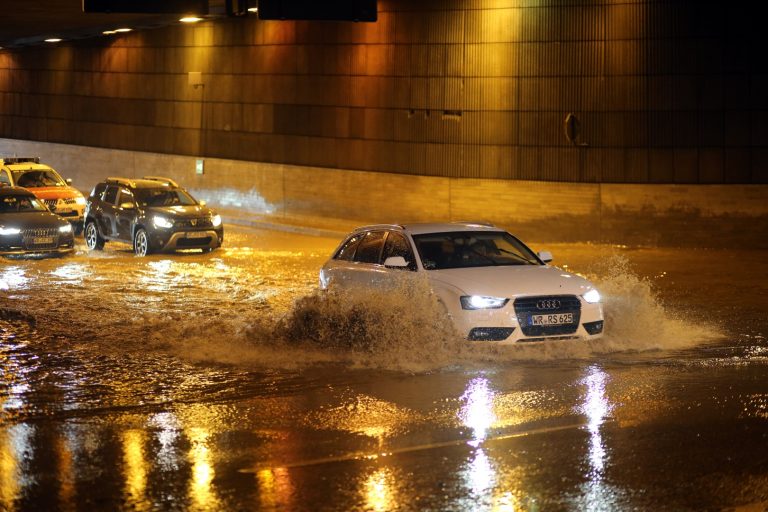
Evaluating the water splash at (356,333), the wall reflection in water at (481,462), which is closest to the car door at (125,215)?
the water splash at (356,333)

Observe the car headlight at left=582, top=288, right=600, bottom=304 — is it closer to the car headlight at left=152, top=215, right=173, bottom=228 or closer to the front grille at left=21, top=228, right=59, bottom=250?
the car headlight at left=152, top=215, right=173, bottom=228

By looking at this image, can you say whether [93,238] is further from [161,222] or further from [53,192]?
[53,192]

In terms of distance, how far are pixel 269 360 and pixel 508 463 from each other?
472 cm

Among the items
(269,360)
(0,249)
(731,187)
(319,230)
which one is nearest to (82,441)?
(269,360)

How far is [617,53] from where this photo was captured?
85.3 feet

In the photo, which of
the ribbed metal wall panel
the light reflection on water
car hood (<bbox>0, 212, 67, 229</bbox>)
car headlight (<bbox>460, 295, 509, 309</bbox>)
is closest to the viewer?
car headlight (<bbox>460, 295, 509, 309</bbox>)

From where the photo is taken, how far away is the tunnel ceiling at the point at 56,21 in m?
31.9

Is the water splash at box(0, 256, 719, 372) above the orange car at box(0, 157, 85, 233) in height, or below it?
below

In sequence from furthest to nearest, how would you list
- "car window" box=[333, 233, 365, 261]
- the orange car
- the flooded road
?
the orange car
"car window" box=[333, 233, 365, 261]
the flooded road

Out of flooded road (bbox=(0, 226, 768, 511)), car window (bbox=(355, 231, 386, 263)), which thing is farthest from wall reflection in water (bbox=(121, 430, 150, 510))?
car window (bbox=(355, 231, 386, 263))

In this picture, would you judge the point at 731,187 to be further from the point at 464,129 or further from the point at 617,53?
the point at 464,129

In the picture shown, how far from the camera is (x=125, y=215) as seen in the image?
84.3 ft

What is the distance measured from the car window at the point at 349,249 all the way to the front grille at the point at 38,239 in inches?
437

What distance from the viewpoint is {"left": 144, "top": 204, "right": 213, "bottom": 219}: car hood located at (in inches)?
992
